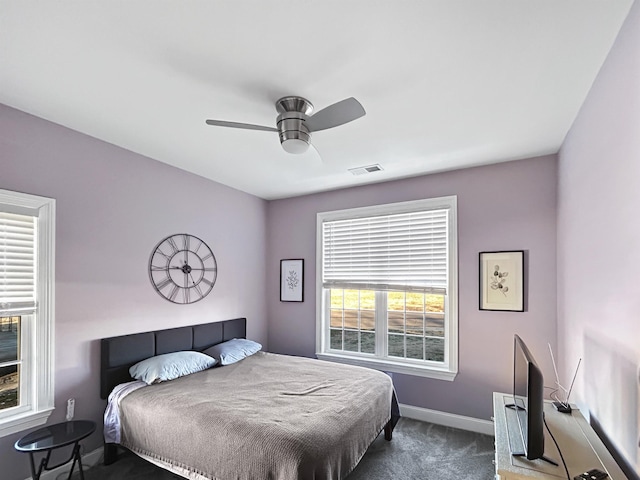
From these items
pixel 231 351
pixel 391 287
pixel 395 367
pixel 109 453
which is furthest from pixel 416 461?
pixel 109 453

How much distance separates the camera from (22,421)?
2361mm

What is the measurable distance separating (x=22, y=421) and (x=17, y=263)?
3.57ft

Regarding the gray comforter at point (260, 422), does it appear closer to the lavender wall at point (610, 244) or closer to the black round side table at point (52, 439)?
the black round side table at point (52, 439)

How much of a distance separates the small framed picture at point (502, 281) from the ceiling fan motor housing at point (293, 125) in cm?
228

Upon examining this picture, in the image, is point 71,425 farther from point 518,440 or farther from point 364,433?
point 518,440

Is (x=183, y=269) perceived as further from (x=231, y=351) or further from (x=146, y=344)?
(x=231, y=351)

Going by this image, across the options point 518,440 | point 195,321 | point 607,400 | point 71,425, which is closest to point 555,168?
point 607,400

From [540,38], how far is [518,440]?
200 centimetres

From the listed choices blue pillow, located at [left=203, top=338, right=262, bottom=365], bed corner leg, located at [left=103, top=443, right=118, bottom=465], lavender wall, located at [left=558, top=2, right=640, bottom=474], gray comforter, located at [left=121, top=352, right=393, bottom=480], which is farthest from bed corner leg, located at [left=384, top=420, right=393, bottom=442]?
bed corner leg, located at [left=103, top=443, right=118, bottom=465]

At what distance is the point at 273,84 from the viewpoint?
2025 millimetres

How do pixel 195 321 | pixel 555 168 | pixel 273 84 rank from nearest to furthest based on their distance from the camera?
pixel 273 84, pixel 555 168, pixel 195 321

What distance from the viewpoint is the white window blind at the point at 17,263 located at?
2.35 meters

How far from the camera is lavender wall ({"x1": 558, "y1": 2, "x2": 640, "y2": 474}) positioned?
4.69 ft

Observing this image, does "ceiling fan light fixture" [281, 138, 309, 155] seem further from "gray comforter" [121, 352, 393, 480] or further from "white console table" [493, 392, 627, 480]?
"white console table" [493, 392, 627, 480]
